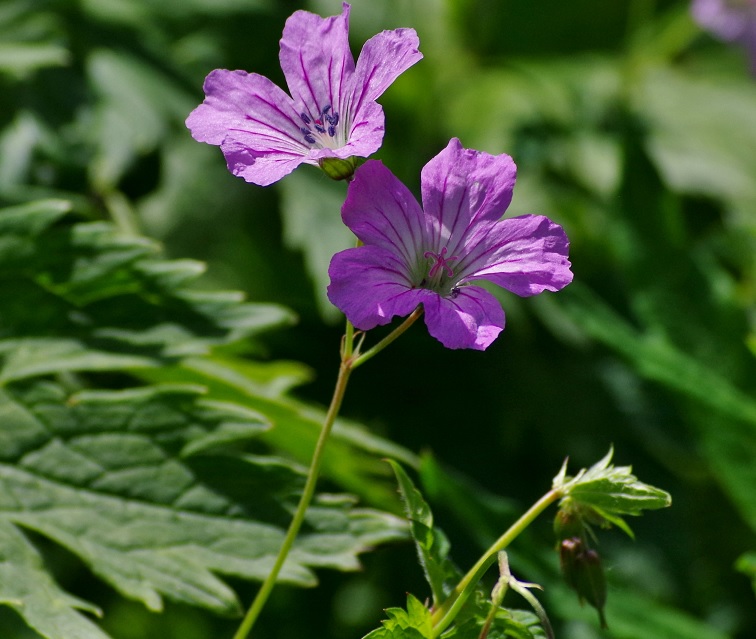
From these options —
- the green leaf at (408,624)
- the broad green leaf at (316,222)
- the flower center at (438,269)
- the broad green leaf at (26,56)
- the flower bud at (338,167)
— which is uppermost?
the flower bud at (338,167)

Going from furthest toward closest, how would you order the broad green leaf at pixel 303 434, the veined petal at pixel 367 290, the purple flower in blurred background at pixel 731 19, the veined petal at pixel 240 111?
1. the purple flower in blurred background at pixel 731 19
2. the broad green leaf at pixel 303 434
3. the veined petal at pixel 240 111
4. the veined petal at pixel 367 290

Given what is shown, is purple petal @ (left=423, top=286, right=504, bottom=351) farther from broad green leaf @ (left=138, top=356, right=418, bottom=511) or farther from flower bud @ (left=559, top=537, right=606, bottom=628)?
broad green leaf @ (left=138, top=356, right=418, bottom=511)

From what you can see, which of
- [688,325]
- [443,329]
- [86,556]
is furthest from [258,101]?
[688,325]

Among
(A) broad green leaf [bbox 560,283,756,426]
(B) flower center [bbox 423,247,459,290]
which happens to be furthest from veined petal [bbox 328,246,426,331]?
(A) broad green leaf [bbox 560,283,756,426]

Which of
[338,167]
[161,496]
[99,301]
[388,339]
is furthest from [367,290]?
[99,301]

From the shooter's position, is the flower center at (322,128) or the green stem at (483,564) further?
the flower center at (322,128)

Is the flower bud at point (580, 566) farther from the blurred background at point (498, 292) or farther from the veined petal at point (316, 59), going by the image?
the veined petal at point (316, 59)

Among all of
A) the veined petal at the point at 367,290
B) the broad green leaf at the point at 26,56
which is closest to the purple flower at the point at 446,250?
the veined petal at the point at 367,290
